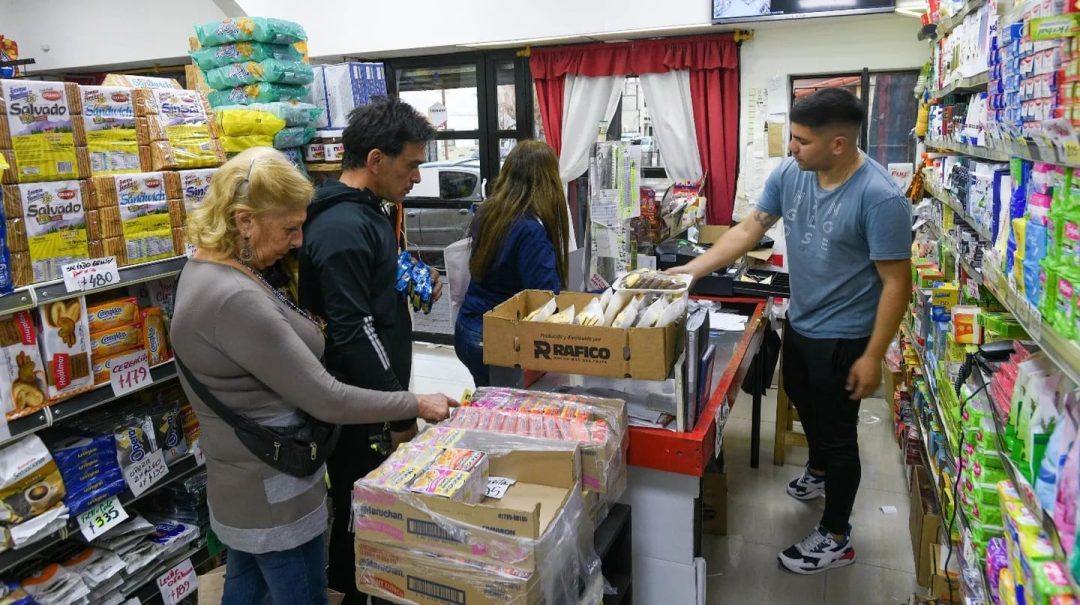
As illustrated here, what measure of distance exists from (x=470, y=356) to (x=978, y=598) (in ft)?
6.26

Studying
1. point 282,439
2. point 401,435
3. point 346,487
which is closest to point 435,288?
point 401,435

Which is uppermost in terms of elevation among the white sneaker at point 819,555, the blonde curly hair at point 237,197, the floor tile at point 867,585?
the blonde curly hair at point 237,197

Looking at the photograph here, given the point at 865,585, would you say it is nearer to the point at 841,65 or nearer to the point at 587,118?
the point at 841,65

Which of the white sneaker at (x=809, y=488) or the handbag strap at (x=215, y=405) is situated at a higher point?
the handbag strap at (x=215, y=405)

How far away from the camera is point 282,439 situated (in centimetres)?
184

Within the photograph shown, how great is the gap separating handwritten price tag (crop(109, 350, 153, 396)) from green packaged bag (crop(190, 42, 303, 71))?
188cm

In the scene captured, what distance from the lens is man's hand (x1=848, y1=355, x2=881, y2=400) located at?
2.64 m

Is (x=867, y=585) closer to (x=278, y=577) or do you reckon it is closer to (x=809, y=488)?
(x=809, y=488)

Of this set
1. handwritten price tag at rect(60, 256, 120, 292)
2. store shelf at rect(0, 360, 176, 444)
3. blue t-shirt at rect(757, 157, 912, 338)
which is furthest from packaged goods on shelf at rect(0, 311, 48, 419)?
blue t-shirt at rect(757, 157, 912, 338)

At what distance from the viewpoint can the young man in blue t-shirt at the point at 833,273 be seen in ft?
→ 8.44

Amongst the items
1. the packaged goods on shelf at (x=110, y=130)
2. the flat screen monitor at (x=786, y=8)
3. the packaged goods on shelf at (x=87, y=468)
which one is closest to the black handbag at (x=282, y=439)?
the packaged goods on shelf at (x=87, y=468)

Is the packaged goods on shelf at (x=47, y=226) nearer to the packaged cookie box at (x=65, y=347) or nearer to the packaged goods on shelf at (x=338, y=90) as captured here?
the packaged cookie box at (x=65, y=347)

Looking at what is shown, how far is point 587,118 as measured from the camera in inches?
227

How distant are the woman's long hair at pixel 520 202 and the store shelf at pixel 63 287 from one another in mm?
1047
